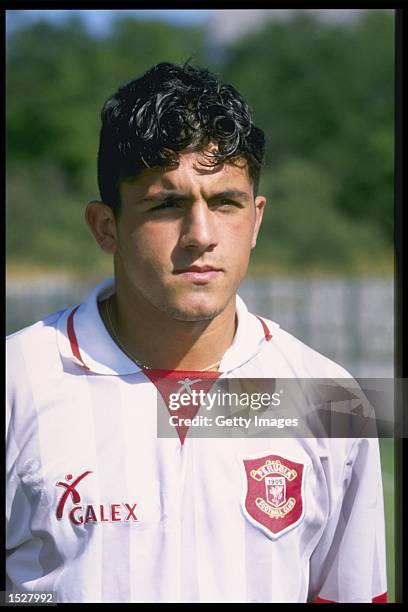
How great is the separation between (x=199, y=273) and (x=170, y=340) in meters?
0.21

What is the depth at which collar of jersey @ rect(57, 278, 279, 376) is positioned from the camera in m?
2.17

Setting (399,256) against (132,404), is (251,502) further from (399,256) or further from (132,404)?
(399,256)

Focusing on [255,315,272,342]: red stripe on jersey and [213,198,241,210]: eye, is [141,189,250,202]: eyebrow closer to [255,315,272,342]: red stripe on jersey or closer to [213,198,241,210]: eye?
[213,198,241,210]: eye

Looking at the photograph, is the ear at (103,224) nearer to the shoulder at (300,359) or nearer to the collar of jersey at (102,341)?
the collar of jersey at (102,341)

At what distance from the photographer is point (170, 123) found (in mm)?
2059

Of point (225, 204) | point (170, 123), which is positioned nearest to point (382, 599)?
point (225, 204)

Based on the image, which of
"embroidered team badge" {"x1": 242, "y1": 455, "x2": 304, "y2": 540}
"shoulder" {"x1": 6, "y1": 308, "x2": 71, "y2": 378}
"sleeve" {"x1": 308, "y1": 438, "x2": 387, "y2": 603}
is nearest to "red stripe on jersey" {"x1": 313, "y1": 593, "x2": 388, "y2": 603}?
"sleeve" {"x1": 308, "y1": 438, "x2": 387, "y2": 603}

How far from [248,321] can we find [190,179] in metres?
0.42

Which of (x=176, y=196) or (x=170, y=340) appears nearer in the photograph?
(x=176, y=196)

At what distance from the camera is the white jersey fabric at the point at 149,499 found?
6.79ft

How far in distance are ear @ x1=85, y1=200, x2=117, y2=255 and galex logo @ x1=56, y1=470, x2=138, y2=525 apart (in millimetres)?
570

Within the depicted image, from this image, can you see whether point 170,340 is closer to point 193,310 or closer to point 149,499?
point 193,310
